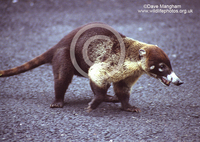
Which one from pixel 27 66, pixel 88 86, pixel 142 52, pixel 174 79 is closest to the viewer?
pixel 174 79

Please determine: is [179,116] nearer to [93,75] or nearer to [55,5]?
[93,75]

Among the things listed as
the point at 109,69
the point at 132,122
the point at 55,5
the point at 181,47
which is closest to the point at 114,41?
the point at 109,69

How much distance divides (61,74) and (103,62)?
76 centimetres

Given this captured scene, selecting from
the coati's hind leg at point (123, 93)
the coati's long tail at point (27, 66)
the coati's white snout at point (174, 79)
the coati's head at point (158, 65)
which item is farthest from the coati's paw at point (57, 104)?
the coati's white snout at point (174, 79)

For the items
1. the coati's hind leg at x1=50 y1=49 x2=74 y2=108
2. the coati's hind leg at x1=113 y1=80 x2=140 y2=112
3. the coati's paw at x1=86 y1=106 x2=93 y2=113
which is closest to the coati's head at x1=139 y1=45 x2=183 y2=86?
the coati's hind leg at x1=113 y1=80 x2=140 y2=112

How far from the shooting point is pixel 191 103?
15.0ft

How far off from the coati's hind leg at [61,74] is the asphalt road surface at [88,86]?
20 centimetres

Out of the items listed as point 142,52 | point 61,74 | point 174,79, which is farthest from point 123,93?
point 61,74

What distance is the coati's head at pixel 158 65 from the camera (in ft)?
13.1

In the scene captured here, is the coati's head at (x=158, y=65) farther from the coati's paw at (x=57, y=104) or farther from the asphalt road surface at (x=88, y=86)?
the coati's paw at (x=57, y=104)

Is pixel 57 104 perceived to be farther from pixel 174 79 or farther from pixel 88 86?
pixel 174 79

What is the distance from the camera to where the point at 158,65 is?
4008 millimetres

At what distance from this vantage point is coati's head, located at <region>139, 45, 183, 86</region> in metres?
3.99

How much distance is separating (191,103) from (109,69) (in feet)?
5.54
